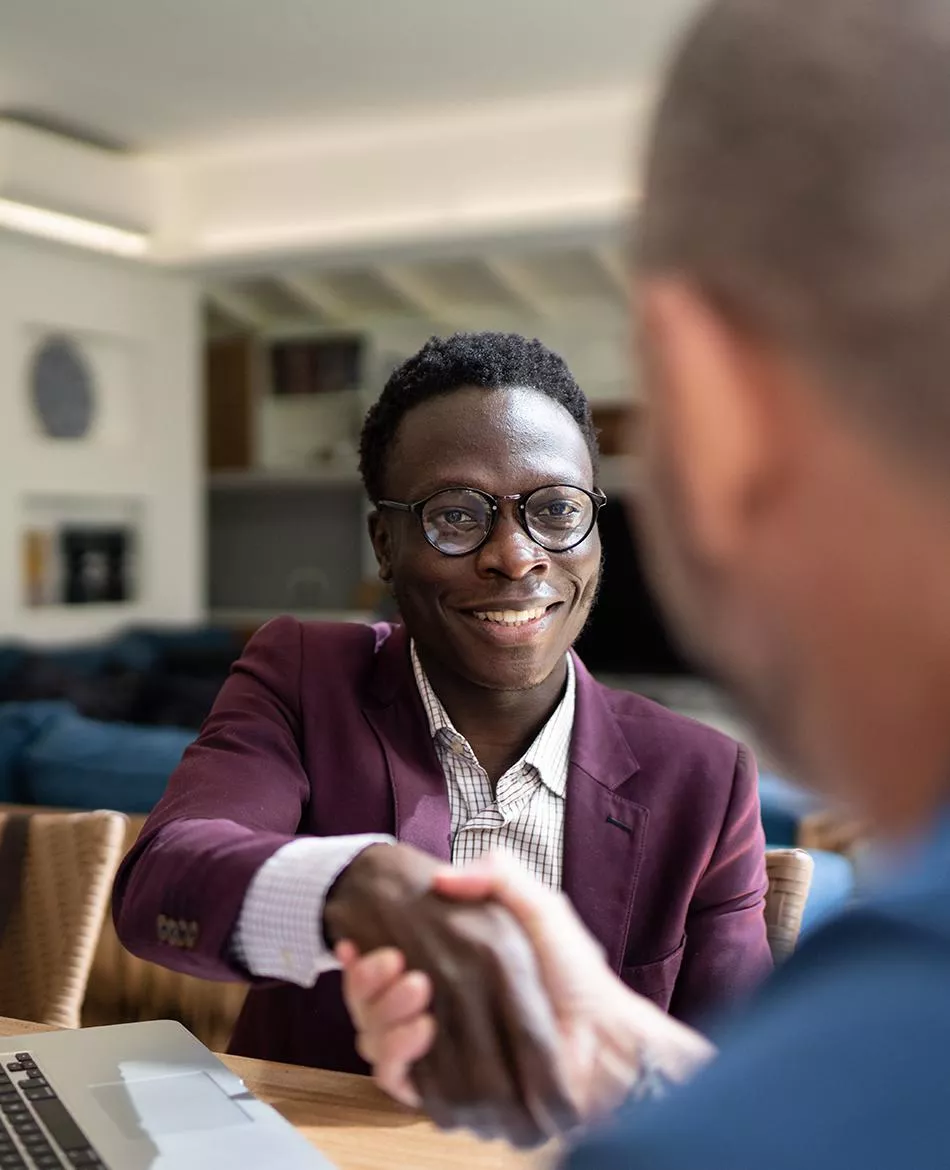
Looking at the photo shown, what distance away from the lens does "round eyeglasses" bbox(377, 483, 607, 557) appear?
1.20m

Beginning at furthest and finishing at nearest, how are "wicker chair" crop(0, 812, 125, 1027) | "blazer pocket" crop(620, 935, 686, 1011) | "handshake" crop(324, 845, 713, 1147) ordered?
1. "wicker chair" crop(0, 812, 125, 1027)
2. "blazer pocket" crop(620, 935, 686, 1011)
3. "handshake" crop(324, 845, 713, 1147)

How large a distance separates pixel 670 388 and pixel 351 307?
7.22 meters

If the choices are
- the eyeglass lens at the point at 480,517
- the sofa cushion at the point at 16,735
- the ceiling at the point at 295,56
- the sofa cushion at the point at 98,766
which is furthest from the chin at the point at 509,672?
the ceiling at the point at 295,56

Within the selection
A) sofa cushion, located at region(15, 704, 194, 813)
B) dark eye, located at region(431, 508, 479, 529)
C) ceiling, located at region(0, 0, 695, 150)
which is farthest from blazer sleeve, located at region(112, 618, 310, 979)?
ceiling, located at region(0, 0, 695, 150)

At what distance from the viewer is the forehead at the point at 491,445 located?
120 centimetres

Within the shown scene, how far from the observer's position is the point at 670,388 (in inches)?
17.0

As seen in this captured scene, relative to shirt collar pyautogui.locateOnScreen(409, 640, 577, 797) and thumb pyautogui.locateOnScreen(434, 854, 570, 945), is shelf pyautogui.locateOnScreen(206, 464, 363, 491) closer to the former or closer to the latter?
shirt collar pyautogui.locateOnScreen(409, 640, 577, 797)

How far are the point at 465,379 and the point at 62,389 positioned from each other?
5613 millimetres

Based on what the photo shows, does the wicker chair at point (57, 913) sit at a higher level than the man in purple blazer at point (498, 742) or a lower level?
lower

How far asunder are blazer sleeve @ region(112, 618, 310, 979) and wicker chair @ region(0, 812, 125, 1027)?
371 mm

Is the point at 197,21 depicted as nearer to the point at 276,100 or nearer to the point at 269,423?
the point at 276,100

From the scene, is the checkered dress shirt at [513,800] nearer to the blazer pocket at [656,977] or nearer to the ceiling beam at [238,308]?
the blazer pocket at [656,977]

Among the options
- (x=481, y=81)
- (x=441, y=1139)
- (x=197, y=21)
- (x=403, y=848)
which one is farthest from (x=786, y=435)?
(x=481, y=81)

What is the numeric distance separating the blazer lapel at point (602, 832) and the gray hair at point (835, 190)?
855mm
